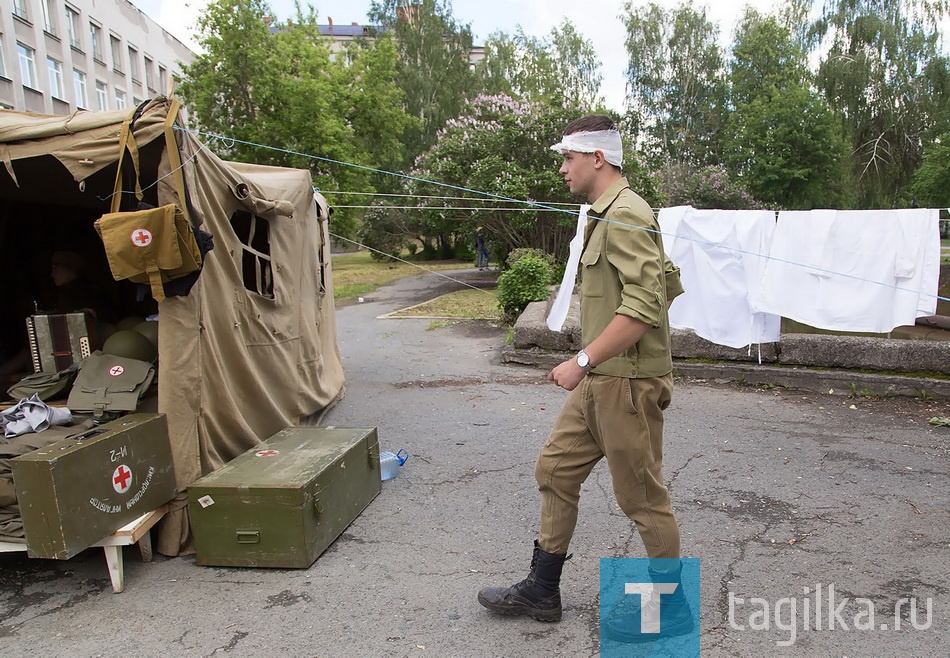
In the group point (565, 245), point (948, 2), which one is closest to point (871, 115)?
point (948, 2)

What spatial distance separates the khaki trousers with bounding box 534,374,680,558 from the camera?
2.59 m

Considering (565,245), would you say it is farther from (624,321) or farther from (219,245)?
(624,321)

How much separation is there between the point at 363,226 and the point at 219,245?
922 inches

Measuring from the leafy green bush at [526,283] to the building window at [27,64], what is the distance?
26.5 m

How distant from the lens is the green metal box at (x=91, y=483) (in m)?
2.99

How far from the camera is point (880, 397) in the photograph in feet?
21.7

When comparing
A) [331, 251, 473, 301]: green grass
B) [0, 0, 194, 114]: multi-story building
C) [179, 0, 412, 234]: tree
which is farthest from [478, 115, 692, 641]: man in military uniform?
[0, 0, 194, 114]: multi-story building

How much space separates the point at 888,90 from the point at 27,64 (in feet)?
116

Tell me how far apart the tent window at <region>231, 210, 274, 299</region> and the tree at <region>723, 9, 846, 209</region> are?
83.8 ft

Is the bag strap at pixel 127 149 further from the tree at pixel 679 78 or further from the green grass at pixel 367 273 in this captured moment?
the tree at pixel 679 78

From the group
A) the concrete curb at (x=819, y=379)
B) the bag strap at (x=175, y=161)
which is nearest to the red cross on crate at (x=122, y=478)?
the bag strap at (x=175, y=161)

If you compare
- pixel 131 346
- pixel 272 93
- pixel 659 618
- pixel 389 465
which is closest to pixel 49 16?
pixel 272 93

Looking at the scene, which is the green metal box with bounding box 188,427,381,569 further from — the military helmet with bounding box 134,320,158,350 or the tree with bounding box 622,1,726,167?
the tree with bounding box 622,1,726,167

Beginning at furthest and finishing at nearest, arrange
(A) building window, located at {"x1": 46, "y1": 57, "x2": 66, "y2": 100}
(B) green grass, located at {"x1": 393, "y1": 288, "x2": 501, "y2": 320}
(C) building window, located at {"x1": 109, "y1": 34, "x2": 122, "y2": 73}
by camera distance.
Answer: (C) building window, located at {"x1": 109, "y1": 34, "x2": 122, "y2": 73} < (A) building window, located at {"x1": 46, "y1": 57, "x2": 66, "y2": 100} < (B) green grass, located at {"x1": 393, "y1": 288, "x2": 501, "y2": 320}
